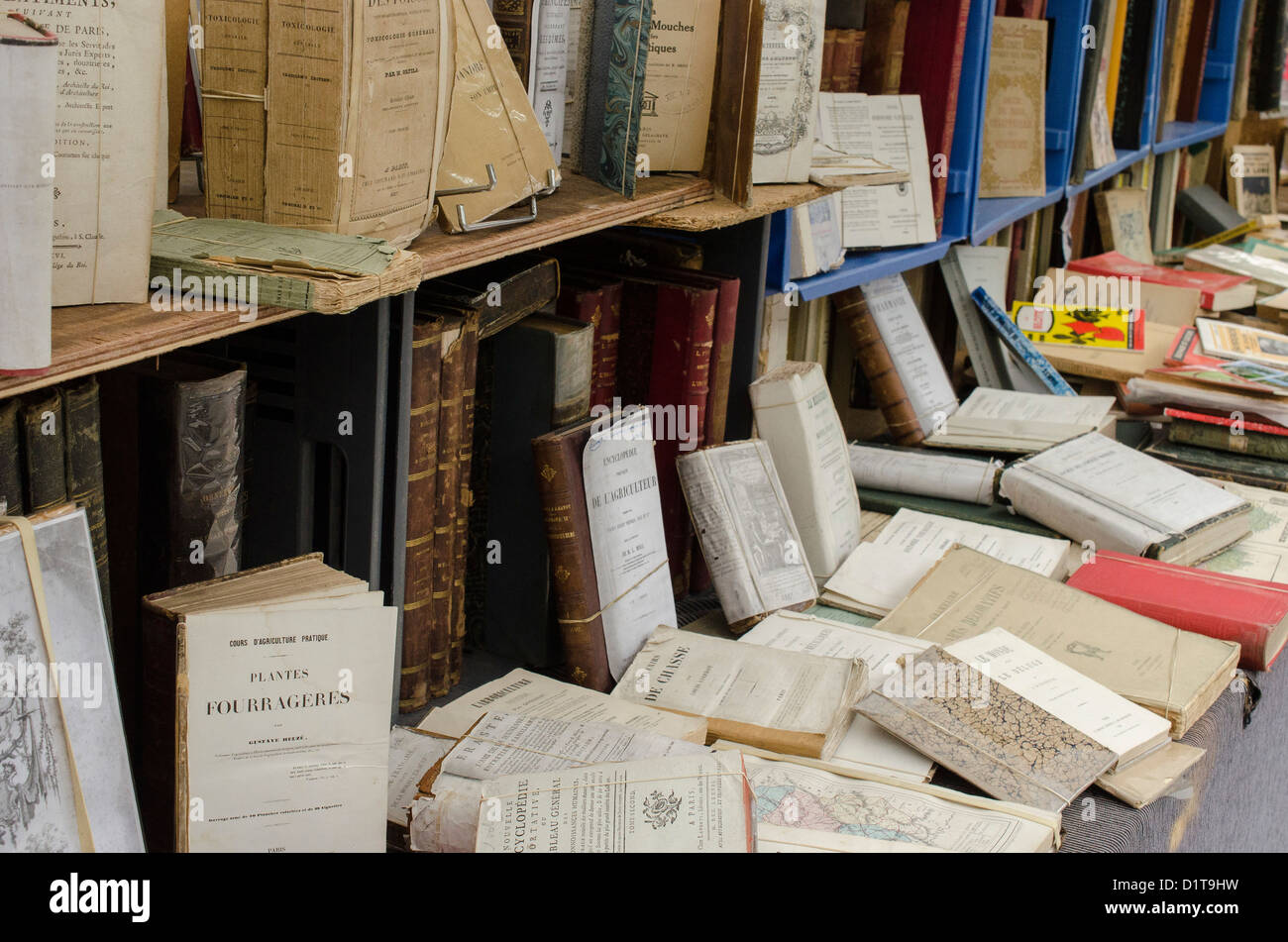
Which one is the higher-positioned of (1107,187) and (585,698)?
(1107,187)

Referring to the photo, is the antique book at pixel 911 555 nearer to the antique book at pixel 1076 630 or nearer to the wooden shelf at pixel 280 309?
the antique book at pixel 1076 630

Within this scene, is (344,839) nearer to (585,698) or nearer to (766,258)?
(585,698)

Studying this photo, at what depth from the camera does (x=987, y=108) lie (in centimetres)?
296

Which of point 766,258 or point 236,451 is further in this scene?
point 766,258

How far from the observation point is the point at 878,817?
1.37 meters

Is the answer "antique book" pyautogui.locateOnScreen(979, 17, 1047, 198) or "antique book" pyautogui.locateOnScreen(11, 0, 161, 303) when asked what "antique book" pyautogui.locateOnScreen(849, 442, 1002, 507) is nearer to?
"antique book" pyautogui.locateOnScreen(979, 17, 1047, 198)

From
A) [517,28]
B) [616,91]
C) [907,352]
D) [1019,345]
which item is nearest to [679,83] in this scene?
[616,91]

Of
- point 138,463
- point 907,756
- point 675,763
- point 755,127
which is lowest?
point 907,756

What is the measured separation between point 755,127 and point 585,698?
30.8 inches

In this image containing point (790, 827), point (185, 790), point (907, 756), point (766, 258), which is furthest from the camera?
point (766, 258)

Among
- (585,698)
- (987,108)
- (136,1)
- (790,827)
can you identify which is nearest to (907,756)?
(790,827)

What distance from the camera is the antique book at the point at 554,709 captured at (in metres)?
1.46

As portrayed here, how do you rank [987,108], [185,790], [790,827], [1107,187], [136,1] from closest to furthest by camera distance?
[136,1], [185,790], [790,827], [987,108], [1107,187]

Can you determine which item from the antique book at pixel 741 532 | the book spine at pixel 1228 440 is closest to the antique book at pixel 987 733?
the antique book at pixel 741 532
